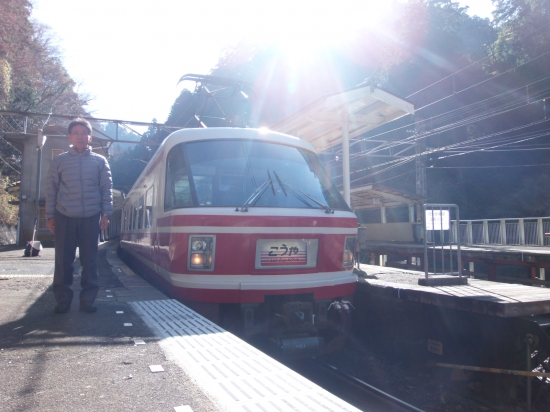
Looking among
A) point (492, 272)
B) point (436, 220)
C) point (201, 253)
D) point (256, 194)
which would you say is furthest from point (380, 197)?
point (201, 253)

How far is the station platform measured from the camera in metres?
2.14

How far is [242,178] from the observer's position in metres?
5.40

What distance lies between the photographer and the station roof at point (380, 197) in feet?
56.0

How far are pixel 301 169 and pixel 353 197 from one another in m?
13.8

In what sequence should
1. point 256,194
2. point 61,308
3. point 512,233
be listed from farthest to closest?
point 512,233 → point 256,194 → point 61,308

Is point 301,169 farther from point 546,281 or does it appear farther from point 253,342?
point 546,281

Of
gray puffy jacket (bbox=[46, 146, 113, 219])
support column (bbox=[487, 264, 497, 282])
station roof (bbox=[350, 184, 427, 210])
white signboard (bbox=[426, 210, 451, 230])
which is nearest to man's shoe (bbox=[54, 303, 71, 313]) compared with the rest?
gray puffy jacket (bbox=[46, 146, 113, 219])

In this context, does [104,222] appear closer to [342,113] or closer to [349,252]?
[349,252]

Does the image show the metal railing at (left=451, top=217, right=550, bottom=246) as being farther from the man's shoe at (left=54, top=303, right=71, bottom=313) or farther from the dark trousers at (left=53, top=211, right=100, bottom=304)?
the man's shoe at (left=54, top=303, right=71, bottom=313)

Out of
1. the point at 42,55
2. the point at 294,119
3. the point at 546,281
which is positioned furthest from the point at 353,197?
the point at 42,55

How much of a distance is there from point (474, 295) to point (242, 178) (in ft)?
8.96

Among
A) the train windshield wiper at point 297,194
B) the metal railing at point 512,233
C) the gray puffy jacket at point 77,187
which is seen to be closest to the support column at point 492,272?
the metal railing at point 512,233

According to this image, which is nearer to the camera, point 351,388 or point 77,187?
point 77,187

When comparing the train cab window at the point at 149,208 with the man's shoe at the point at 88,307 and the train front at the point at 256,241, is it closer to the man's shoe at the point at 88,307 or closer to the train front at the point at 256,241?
the train front at the point at 256,241
